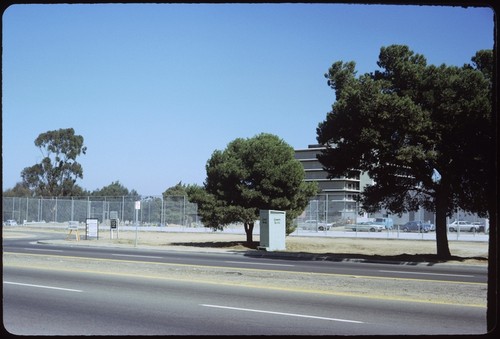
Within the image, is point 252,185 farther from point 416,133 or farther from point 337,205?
point 337,205

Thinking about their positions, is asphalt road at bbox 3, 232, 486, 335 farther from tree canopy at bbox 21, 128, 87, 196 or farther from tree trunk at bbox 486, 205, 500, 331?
tree canopy at bbox 21, 128, 87, 196

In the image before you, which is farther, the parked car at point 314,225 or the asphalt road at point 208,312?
the parked car at point 314,225

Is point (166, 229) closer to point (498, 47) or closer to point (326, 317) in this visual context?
point (326, 317)

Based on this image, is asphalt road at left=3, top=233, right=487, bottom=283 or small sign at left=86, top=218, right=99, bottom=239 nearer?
asphalt road at left=3, top=233, right=487, bottom=283

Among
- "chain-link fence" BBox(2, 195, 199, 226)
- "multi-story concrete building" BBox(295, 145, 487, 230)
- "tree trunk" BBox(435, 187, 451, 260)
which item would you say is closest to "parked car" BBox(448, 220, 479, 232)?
"multi-story concrete building" BBox(295, 145, 487, 230)

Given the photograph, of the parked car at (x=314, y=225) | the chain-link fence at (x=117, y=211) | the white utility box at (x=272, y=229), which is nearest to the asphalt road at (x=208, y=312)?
the white utility box at (x=272, y=229)

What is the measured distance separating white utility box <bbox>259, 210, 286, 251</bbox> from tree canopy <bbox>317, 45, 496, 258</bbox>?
17.2 feet

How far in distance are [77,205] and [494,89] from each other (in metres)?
65.7

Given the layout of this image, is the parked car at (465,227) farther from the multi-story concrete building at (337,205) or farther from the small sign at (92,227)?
the small sign at (92,227)

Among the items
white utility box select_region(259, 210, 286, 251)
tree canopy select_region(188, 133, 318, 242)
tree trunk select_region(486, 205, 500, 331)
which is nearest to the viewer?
tree trunk select_region(486, 205, 500, 331)

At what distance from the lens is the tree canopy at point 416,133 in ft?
73.8

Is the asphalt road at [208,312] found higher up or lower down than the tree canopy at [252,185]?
lower down

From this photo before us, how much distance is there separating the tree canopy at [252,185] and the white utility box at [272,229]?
187 cm

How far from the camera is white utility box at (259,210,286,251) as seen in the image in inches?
1201
